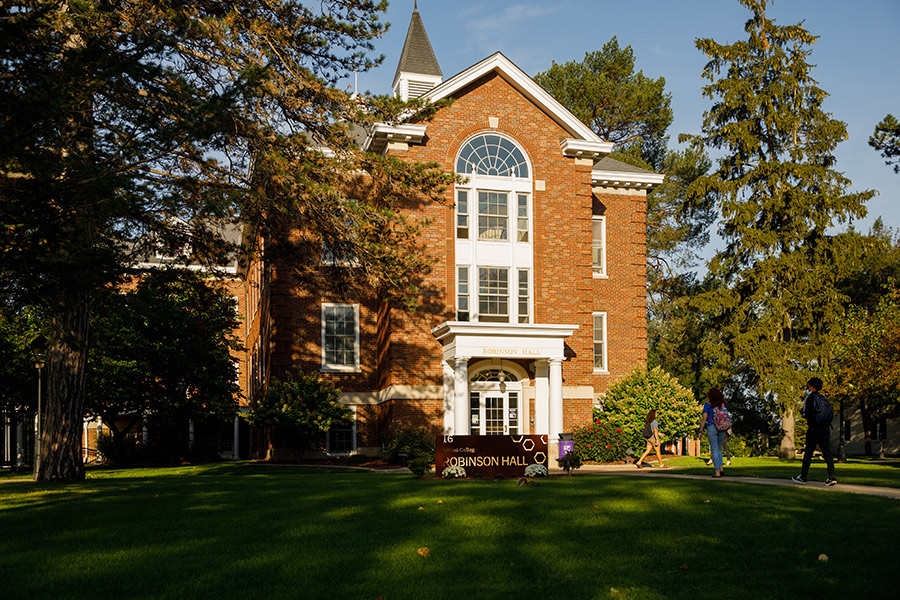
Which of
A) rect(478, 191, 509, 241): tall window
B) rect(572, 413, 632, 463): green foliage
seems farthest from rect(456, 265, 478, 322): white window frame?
rect(572, 413, 632, 463): green foliage

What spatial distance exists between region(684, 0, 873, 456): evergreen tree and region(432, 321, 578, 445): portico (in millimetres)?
8767

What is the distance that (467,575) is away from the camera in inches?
281

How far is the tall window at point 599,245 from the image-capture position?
1355 inches

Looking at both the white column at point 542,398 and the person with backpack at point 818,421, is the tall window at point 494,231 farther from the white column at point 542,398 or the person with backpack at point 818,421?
the person with backpack at point 818,421

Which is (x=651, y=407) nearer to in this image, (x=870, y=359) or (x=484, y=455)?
(x=870, y=359)

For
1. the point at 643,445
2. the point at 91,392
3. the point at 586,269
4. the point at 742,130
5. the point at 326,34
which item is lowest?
the point at 643,445

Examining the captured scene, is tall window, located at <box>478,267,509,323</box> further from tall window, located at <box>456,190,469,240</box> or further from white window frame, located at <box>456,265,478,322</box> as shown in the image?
tall window, located at <box>456,190,469,240</box>

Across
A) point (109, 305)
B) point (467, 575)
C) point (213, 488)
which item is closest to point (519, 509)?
point (467, 575)

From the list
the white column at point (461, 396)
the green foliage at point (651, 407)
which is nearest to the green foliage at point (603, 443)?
the green foliage at point (651, 407)

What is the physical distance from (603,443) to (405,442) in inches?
270

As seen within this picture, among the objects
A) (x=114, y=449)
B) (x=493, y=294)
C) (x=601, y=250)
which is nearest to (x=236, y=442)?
(x=114, y=449)

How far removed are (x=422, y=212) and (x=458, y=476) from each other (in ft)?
48.6

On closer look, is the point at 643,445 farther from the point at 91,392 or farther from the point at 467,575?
the point at 467,575

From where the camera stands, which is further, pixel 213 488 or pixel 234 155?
pixel 234 155
